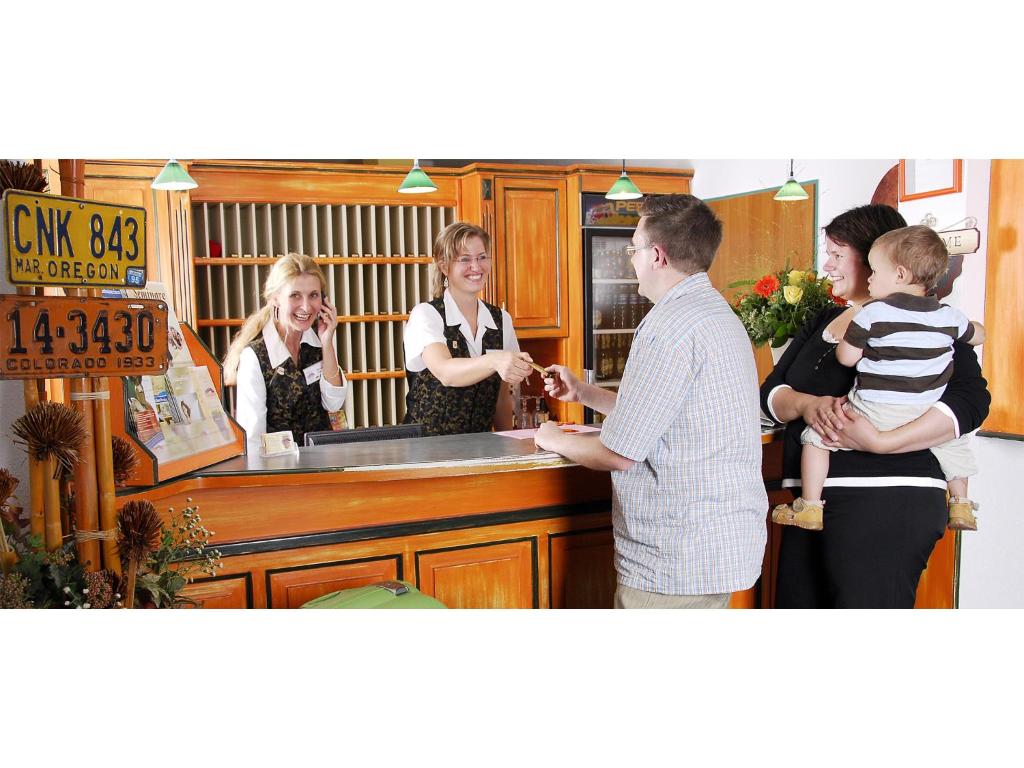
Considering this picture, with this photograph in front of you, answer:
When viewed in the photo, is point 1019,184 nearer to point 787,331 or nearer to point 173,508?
point 787,331

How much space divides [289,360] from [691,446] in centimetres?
192

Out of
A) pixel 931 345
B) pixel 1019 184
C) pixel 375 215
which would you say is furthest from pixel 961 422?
pixel 375 215

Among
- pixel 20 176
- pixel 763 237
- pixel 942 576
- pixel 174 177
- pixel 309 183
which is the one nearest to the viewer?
pixel 20 176

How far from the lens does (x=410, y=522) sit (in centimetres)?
270

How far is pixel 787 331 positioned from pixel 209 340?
3648 millimetres

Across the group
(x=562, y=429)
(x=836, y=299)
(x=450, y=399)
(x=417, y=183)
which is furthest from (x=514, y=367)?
(x=417, y=183)

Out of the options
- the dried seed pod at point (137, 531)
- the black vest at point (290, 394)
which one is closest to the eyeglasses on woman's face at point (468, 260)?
the black vest at point (290, 394)

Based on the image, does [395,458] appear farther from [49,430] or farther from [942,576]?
[942,576]

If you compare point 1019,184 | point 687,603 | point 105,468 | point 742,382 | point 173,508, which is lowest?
point 687,603

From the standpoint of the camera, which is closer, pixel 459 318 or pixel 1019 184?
pixel 1019 184

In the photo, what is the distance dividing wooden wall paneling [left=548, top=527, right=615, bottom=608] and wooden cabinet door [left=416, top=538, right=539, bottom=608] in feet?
0.25

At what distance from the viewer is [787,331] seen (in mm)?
3197

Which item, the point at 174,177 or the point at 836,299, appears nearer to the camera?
the point at 836,299

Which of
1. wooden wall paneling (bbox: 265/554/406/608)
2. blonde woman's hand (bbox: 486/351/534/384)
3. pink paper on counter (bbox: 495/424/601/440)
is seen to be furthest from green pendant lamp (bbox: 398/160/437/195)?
wooden wall paneling (bbox: 265/554/406/608)
